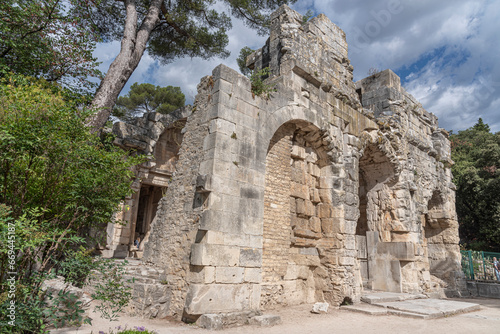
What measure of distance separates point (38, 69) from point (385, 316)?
10.2 metres

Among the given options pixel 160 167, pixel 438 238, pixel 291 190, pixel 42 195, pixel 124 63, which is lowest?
pixel 42 195

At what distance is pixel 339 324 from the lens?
5773 millimetres

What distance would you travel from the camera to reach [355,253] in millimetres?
7992

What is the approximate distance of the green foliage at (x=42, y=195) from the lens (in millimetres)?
3152

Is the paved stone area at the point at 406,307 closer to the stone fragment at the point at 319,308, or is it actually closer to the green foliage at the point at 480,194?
the stone fragment at the point at 319,308

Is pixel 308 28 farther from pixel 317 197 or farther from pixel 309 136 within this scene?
pixel 317 197

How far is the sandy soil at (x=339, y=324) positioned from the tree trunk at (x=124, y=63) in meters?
4.92

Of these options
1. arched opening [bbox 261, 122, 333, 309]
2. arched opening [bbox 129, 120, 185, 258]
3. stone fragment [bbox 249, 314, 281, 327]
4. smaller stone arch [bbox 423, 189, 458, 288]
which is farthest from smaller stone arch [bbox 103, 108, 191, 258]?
smaller stone arch [bbox 423, 189, 458, 288]

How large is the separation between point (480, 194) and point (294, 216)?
640 inches

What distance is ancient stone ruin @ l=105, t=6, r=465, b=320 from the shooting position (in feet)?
18.2

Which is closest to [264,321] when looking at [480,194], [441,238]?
[441,238]

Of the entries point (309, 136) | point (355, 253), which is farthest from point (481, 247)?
point (309, 136)

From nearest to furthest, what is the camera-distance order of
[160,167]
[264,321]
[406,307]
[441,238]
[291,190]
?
[264,321] < [406,307] < [291,190] < [160,167] < [441,238]

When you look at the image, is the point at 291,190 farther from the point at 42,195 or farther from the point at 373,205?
the point at 42,195
